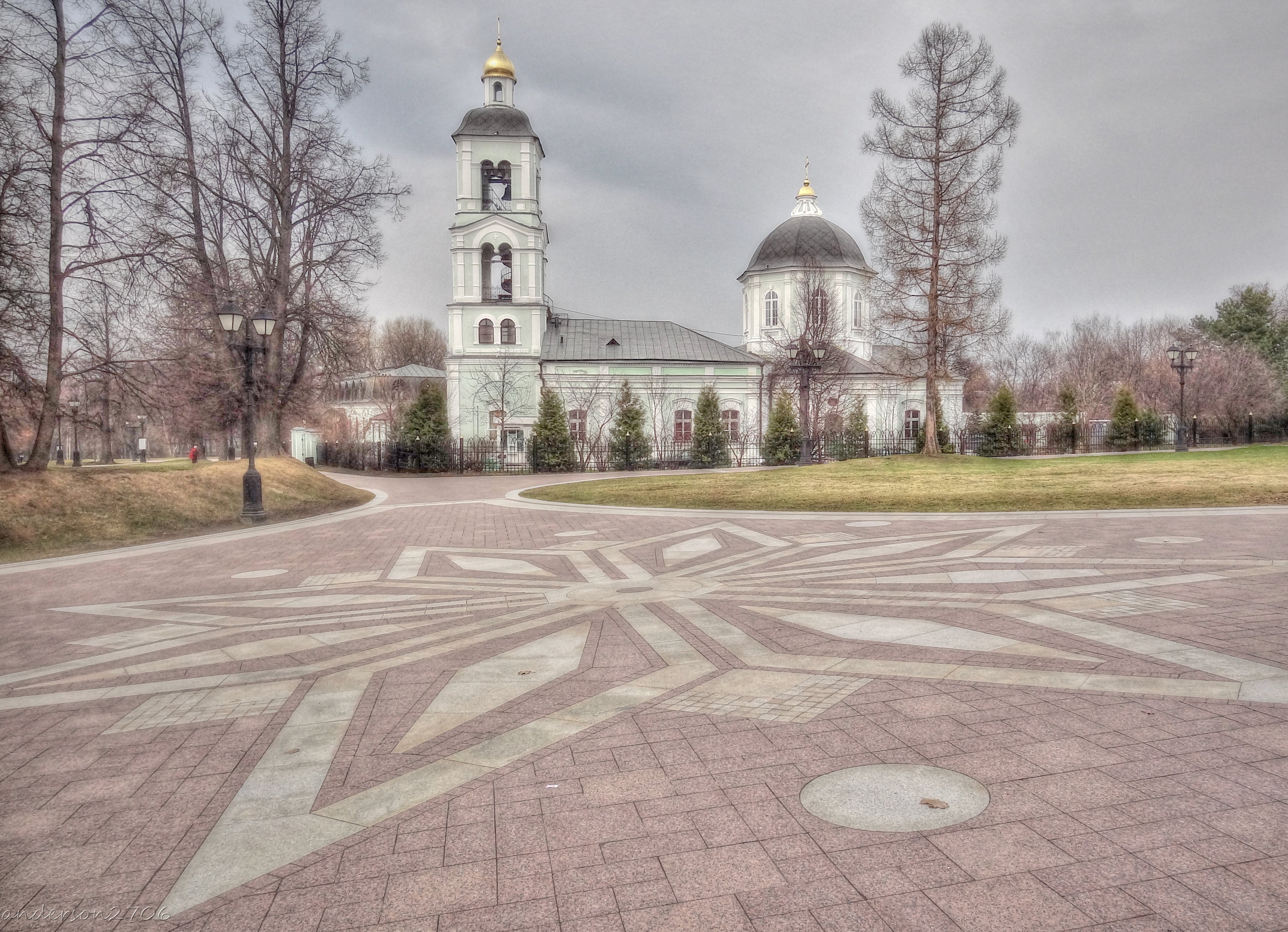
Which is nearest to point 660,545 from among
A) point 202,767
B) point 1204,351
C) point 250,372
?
point 202,767

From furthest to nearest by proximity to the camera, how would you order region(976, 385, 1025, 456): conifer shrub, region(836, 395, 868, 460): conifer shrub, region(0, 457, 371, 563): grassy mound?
region(976, 385, 1025, 456): conifer shrub
region(836, 395, 868, 460): conifer shrub
region(0, 457, 371, 563): grassy mound

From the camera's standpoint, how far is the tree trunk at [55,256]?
15297mm

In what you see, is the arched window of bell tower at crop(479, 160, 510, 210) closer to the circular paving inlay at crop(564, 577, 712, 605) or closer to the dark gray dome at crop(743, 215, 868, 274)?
the dark gray dome at crop(743, 215, 868, 274)

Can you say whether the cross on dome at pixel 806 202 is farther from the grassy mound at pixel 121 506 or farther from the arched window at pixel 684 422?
the grassy mound at pixel 121 506

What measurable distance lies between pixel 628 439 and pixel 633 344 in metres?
13.8

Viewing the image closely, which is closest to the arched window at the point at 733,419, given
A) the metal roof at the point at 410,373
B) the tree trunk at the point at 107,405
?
the metal roof at the point at 410,373

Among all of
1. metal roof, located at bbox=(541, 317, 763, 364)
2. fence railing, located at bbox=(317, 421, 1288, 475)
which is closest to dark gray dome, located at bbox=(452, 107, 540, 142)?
metal roof, located at bbox=(541, 317, 763, 364)

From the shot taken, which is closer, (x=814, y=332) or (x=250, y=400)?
(x=250, y=400)

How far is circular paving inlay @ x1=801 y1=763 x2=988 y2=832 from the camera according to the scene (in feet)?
10.6

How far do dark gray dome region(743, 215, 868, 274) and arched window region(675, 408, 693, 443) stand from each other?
12.6 meters

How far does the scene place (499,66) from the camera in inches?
1789

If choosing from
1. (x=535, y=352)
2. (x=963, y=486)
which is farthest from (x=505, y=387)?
(x=963, y=486)

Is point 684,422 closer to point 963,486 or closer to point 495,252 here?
point 495,252

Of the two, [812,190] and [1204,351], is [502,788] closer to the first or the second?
[812,190]
